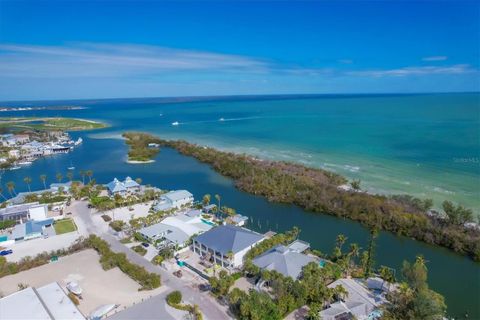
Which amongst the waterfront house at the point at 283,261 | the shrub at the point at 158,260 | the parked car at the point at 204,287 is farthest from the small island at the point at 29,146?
the waterfront house at the point at 283,261

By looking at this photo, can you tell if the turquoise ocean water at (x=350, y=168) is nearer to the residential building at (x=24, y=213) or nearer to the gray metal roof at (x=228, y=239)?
the gray metal roof at (x=228, y=239)

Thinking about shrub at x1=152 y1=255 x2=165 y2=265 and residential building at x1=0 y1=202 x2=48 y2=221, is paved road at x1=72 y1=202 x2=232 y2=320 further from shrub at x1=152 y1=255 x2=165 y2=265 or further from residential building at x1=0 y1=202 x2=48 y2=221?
residential building at x1=0 y1=202 x2=48 y2=221

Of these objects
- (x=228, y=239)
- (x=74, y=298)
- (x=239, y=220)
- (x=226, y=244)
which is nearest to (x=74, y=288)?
(x=74, y=298)

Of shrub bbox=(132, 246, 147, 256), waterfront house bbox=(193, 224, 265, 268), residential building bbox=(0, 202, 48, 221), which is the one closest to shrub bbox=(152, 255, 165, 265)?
shrub bbox=(132, 246, 147, 256)

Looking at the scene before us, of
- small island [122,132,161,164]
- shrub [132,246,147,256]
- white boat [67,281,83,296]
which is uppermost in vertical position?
small island [122,132,161,164]

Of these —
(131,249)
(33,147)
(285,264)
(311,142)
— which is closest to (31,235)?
(131,249)

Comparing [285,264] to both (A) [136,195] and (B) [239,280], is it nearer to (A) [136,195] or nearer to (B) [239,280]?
(B) [239,280]
